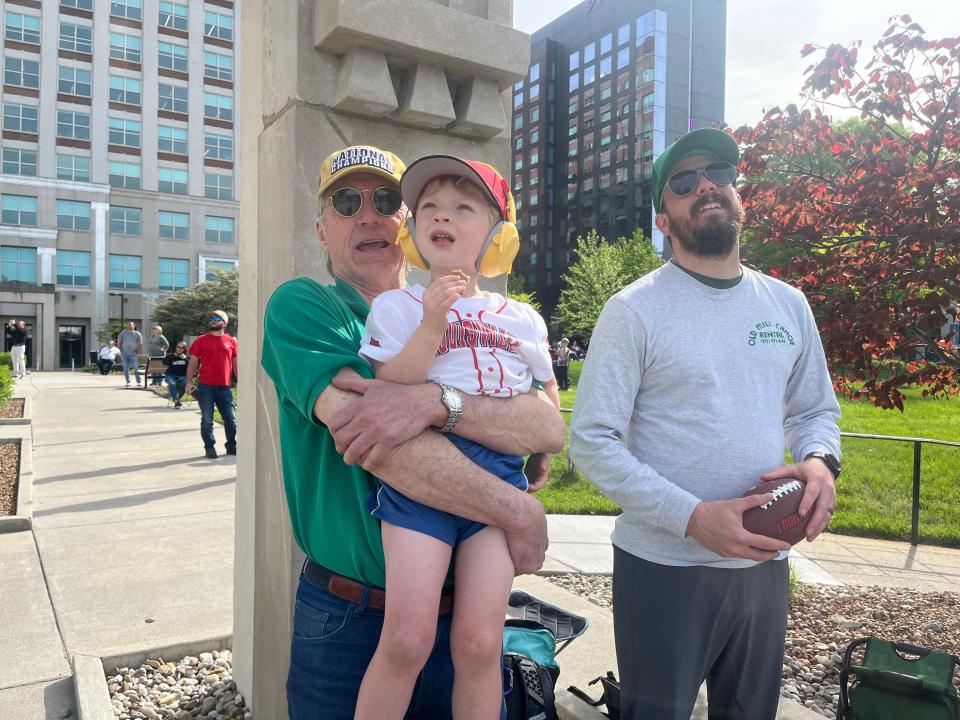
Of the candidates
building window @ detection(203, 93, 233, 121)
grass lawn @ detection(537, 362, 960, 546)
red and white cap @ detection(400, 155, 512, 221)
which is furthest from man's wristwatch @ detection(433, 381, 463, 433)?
building window @ detection(203, 93, 233, 121)

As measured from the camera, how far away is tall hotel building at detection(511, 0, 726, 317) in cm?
6781

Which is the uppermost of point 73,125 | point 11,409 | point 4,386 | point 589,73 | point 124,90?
point 589,73

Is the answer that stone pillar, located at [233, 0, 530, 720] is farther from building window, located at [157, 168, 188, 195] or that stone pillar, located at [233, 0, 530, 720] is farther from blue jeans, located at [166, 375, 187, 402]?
building window, located at [157, 168, 188, 195]

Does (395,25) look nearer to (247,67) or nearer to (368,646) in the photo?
(247,67)

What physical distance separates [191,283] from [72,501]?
5045 cm

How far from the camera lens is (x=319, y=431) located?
1938 mm

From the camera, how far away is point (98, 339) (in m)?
50.9

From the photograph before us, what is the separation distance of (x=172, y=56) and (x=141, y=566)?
187 feet

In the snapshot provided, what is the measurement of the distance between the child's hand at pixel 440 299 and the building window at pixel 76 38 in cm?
6025

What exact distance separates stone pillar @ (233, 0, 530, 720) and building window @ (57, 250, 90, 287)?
182 feet

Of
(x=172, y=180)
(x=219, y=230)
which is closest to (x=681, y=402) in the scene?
(x=219, y=230)

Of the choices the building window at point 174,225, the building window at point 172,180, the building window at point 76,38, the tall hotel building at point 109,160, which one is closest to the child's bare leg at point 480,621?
the tall hotel building at point 109,160

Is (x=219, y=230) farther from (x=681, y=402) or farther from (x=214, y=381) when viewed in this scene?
(x=681, y=402)

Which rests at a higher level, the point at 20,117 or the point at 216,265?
the point at 20,117
